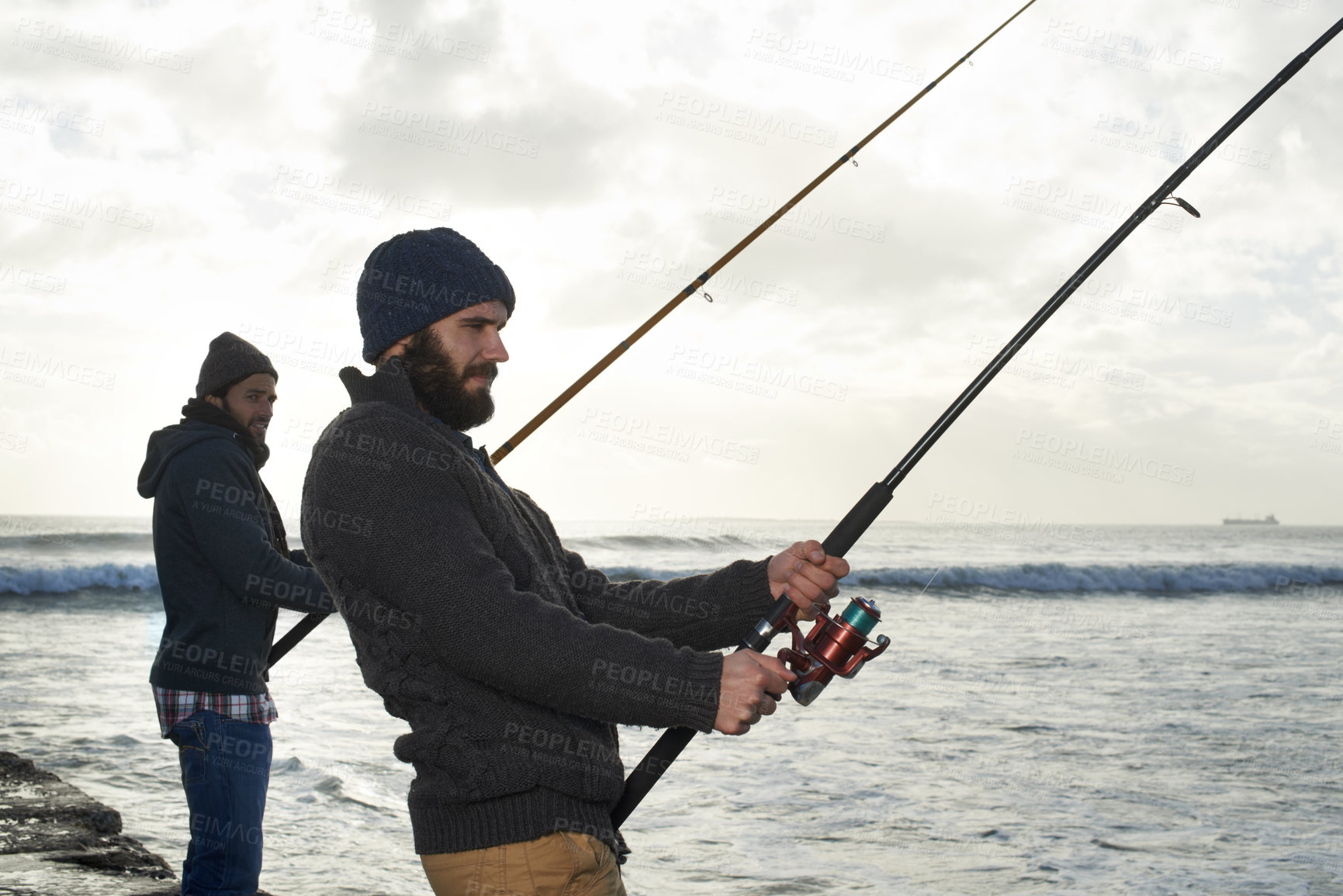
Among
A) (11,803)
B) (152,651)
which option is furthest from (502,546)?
(152,651)

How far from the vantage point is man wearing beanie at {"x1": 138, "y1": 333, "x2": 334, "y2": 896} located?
2682 millimetres

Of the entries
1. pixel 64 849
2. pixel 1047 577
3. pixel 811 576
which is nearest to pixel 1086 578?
pixel 1047 577

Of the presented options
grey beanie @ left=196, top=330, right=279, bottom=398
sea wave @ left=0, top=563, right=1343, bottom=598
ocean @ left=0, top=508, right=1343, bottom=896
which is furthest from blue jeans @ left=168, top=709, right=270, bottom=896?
sea wave @ left=0, top=563, right=1343, bottom=598

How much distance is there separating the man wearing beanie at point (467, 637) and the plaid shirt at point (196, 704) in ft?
4.26

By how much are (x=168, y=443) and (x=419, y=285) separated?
5.12 ft

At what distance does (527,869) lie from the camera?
160 cm

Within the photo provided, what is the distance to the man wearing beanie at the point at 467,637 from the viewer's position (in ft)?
4.98

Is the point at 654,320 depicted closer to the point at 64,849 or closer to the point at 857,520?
the point at 857,520

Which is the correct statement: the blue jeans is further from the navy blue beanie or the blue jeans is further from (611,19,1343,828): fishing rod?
the navy blue beanie

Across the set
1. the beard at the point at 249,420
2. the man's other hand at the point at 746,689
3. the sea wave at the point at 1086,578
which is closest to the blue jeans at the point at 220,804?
the beard at the point at 249,420

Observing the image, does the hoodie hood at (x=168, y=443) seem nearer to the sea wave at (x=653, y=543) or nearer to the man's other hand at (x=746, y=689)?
the man's other hand at (x=746, y=689)

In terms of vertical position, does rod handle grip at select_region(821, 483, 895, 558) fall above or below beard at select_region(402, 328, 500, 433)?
below

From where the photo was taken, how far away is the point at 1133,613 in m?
16.3

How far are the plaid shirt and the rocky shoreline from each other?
79 cm
